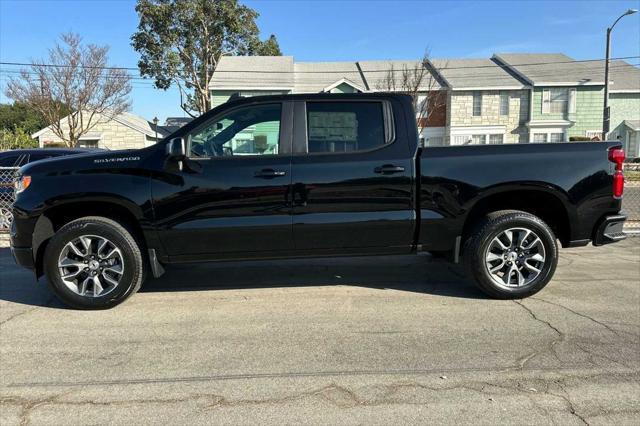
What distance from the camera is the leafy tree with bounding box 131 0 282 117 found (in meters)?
39.2

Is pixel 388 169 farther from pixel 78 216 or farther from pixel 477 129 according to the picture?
pixel 477 129

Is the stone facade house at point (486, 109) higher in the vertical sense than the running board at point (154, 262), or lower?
higher

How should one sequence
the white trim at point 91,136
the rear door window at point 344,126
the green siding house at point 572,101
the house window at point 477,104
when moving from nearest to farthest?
the rear door window at point 344,126 → the house window at point 477,104 → the green siding house at point 572,101 → the white trim at point 91,136

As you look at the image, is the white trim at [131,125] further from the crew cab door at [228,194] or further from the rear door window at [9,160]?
the crew cab door at [228,194]

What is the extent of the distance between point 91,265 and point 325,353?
2498mm

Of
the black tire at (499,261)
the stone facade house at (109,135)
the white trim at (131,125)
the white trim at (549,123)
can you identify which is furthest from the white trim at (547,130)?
the black tire at (499,261)

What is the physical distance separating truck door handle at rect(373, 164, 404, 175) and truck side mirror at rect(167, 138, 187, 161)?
1.82m

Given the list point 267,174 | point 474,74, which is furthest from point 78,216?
point 474,74

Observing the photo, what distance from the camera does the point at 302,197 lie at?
15.3 ft

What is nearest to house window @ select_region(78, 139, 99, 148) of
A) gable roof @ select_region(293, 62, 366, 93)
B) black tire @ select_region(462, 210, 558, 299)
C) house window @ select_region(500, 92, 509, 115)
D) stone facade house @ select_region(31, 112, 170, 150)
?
stone facade house @ select_region(31, 112, 170, 150)

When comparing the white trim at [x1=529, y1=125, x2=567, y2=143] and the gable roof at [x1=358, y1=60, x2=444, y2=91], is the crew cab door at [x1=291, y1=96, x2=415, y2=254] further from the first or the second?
the white trim at [x1=529, y1=125, x2=567, y2=143]

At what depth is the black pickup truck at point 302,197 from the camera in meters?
4.58

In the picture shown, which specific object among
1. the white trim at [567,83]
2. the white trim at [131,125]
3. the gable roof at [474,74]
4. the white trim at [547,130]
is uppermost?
the gable roof at [474,74]

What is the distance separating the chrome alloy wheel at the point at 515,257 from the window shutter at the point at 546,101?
106ft
